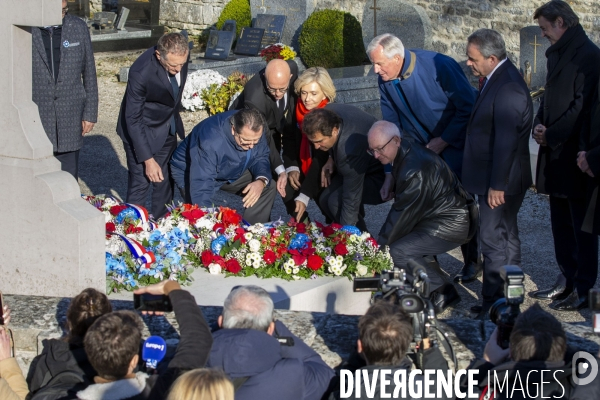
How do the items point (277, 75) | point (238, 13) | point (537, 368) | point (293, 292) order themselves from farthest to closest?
point (238, 13)
point (277, 75)
point (293, 292)
point (537, 368)

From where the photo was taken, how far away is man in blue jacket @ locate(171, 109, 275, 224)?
539cm

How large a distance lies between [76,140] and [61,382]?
2.91 metres

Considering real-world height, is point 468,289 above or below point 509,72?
below

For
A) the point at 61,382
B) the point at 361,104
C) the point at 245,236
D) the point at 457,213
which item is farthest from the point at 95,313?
the point at 361,104

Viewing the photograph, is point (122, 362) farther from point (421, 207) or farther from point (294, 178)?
point (294, 178)

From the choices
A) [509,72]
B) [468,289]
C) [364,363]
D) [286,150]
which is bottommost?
[468,289]

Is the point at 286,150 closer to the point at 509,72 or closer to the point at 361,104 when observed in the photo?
the point at 509,72

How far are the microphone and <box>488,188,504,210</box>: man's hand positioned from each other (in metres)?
2.65

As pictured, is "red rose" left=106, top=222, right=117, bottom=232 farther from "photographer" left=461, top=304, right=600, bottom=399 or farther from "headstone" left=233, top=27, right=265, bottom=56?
"headstone" left=233, top=27, right=265, bottom=56

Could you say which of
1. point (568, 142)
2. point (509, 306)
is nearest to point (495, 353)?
point (509, 306)

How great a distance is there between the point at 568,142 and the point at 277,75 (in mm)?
2039

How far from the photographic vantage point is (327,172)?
588cm

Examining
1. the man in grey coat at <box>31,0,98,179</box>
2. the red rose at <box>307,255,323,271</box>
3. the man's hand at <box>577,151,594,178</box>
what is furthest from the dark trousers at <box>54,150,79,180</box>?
the man's hand at <box>577,151,594,178</box>

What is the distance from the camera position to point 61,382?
319cm
